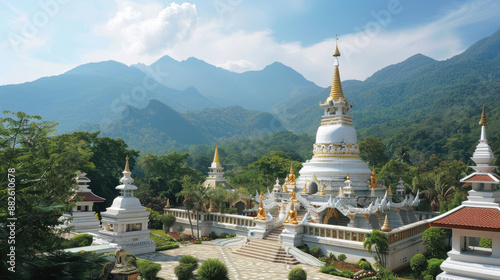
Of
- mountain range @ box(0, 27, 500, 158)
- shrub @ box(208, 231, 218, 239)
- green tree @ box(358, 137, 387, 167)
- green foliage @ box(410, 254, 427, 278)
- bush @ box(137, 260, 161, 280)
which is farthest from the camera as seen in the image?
mountain range @ box(0, 27, 500, 158)

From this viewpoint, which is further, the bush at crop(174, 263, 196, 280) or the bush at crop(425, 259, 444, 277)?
the bush at crop(425, 259, 444, 277)

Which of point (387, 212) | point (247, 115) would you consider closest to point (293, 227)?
point (387, 212)

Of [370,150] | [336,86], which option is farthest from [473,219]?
[370,150]

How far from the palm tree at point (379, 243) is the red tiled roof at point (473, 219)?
484 cm

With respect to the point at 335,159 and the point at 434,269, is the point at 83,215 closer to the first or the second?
the point at 335,159

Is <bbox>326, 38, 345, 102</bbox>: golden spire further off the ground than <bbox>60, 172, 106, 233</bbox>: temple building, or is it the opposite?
<bbox>326, 38, 345, 102</bbox>: golden spire

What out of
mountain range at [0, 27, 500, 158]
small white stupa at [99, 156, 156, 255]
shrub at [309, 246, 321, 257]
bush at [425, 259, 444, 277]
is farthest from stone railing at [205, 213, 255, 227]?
mountain range at [0, 27, 500, 158]

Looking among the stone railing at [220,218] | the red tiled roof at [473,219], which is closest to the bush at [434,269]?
the red tiled roof at [473,219]

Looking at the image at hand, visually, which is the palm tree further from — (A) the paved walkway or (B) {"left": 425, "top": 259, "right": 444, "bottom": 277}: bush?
(A) the paved walkway

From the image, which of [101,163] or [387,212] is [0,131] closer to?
[387,212]

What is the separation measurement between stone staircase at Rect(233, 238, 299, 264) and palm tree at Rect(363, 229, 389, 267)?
3.87 metres

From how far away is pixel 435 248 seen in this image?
1922cm

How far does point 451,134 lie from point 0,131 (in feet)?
279

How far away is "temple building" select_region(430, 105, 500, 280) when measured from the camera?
1213 centimetres
